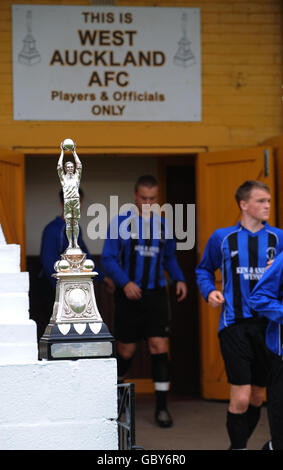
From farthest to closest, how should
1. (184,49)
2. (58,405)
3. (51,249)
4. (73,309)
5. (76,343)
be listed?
(184,49) < (51,249) < (73,309) < (76,343) < (58,405)

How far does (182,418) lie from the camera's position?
24.9 ft

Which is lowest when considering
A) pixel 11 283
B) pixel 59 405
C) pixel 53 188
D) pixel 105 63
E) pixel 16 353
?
pixel 59 405

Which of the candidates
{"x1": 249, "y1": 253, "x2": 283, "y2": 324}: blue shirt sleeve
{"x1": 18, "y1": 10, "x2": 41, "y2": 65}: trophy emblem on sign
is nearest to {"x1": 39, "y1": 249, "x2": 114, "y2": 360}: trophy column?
{"x1": 249, "y1": 253, "x2": 283, "y2": 324}: blue shirt sleeve

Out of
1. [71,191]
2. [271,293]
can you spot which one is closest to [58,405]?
[71,191]

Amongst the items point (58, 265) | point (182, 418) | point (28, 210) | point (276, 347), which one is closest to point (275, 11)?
point (28, 210)

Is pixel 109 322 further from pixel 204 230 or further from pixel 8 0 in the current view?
pixel 8 0

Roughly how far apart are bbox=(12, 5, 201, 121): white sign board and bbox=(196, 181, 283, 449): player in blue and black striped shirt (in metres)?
2.36

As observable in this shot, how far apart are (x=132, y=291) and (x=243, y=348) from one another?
1649 millimetres

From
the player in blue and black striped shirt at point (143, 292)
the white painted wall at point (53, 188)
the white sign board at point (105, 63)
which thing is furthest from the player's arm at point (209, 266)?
the white painted wall at point (53, 188)

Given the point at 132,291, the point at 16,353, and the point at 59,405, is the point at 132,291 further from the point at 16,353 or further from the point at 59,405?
the point at 59,405

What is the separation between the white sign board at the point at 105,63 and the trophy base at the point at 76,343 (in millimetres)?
4254

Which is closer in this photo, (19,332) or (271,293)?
(19,332)

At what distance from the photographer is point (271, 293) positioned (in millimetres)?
4984

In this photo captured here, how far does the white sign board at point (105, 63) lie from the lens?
7.97 m
